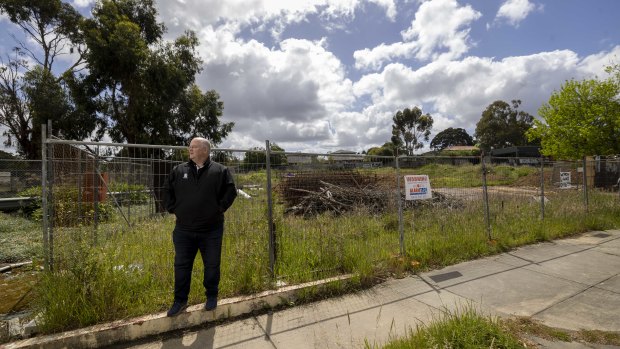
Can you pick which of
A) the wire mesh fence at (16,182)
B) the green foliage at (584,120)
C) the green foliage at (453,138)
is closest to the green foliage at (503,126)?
the green foliage at (453,138)

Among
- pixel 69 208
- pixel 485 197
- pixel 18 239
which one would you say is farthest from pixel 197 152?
pixel 18 239

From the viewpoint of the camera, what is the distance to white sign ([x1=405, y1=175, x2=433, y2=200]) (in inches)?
213

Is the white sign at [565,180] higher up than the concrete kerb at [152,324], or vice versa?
the white sign at [565,180]

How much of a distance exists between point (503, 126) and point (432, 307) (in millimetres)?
67006

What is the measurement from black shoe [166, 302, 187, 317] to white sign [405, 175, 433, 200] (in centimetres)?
364

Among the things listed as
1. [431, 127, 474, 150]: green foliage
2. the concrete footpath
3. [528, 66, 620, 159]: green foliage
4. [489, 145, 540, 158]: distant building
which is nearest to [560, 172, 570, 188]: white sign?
[528, 66, 620, 159]: green foliage

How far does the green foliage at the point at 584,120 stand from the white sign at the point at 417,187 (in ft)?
29.2

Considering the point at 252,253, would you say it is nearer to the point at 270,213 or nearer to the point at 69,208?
the point at 270,213

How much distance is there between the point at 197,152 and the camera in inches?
138

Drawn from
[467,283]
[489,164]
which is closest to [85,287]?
[467,283]

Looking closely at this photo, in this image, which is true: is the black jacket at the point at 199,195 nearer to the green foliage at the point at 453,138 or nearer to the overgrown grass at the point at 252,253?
the overgrown grass at the point at 252,253

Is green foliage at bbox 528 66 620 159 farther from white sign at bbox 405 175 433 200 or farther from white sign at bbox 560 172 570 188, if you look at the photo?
white sign at bbox 405 175 433 200

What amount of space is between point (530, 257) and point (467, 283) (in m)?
2.15

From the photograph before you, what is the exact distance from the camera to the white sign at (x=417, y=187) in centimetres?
541
